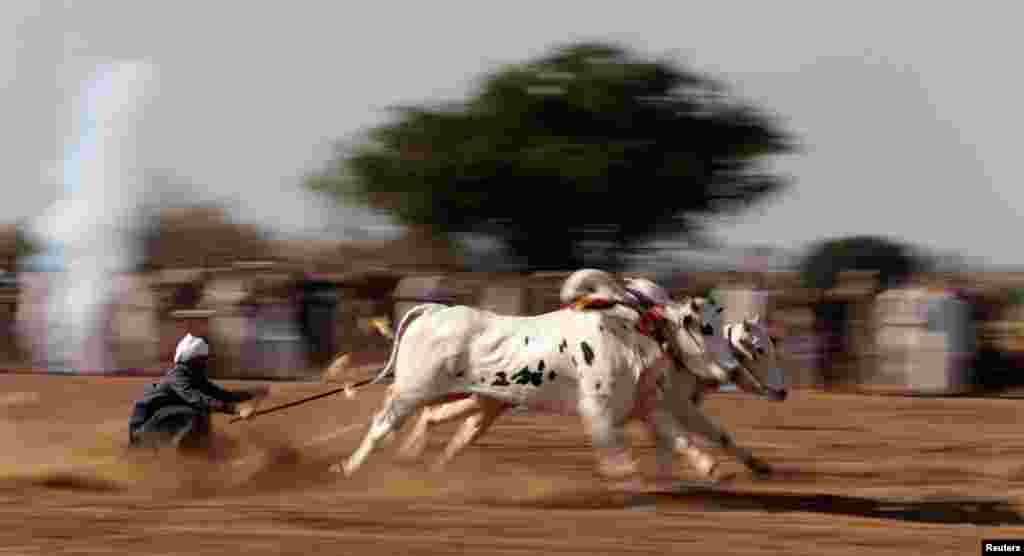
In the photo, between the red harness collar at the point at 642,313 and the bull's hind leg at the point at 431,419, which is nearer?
the red harness collar at the point at 642,313

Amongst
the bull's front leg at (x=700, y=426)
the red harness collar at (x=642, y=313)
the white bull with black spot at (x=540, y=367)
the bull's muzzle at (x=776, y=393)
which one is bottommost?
the bull's front leg at (x=700, y=426)

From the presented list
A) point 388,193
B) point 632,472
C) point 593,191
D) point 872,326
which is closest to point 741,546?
point 632,472

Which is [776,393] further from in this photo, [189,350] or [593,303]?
[189,350]

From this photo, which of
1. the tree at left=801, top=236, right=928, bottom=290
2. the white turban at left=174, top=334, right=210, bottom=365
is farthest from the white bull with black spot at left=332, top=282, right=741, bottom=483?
the tree at left=801, top=236, right=928, bottom=290

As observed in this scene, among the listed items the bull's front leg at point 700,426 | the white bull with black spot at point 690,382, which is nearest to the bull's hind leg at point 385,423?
the white bull with black spot at point 690,382

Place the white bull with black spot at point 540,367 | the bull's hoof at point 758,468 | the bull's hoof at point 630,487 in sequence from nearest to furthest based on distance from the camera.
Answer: the bull's hoof at point 630,487, the white bull with black spot at point 540,367, the bull's hoof at point 758,468

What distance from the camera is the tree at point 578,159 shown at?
30578 mm

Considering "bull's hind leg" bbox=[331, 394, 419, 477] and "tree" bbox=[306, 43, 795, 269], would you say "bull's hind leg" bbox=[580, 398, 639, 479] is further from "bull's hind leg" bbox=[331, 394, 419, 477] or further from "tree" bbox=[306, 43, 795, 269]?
"tree" bbox=[306, 43, 795, 269]

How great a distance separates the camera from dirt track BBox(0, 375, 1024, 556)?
29.9 ft

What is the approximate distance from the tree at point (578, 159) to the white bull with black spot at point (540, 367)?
1875 cm

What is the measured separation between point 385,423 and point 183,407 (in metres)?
1.40

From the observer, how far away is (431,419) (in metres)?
12.5

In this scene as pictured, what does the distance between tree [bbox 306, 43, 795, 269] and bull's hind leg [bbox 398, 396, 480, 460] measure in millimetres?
17875

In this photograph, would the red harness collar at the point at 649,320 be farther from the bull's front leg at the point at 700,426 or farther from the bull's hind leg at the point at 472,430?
the bull's hind leg at the point at 472,430
